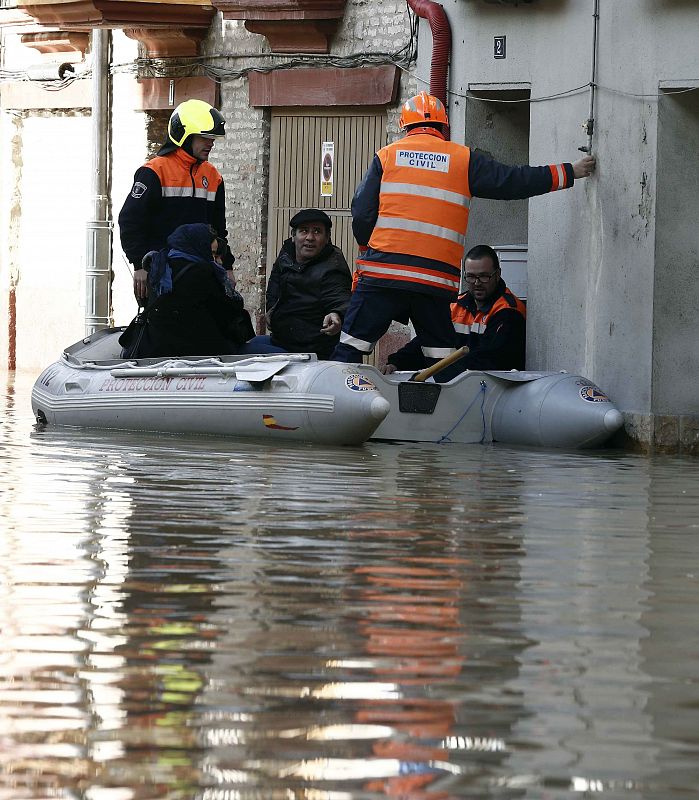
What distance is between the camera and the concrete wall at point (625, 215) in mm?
12258

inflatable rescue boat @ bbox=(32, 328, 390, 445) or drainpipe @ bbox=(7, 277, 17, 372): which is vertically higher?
inflatable rescue boat @ bbox=(32, 328, 390, 445)

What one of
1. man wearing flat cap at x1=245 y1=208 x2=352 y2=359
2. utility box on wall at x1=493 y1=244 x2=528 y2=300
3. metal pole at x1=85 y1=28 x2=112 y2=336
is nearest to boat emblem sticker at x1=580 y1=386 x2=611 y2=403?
utility box on wall at x1=493 y1=244 x2=528 y2=300

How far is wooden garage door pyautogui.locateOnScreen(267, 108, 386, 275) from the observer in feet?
62.3

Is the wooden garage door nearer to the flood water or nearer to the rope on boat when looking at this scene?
the rope on boat

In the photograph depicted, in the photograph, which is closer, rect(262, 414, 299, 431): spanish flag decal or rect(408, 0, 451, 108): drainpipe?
rect(262, 414, 299, 431): spanish flag decal

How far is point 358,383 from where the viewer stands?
11750 mm

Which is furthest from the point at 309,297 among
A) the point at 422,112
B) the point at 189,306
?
the point at 422,112

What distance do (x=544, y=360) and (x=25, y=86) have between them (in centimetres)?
1170

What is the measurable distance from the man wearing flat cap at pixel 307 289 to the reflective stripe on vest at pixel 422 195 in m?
1.07

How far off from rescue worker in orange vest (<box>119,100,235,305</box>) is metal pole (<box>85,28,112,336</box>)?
7.10m

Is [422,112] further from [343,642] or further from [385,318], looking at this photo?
[343,642]

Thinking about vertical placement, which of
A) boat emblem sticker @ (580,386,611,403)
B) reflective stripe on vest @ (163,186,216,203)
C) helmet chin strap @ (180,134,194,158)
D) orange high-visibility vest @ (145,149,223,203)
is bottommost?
boat emblem sticker @ (580,386,611,403)

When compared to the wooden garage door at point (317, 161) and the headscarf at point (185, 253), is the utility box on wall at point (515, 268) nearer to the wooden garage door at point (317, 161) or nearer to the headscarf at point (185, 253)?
the headscarf at point (185, 253)

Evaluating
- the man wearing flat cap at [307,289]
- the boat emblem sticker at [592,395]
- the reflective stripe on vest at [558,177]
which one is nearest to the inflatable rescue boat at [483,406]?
the boat emblem sticker at [592,395]
